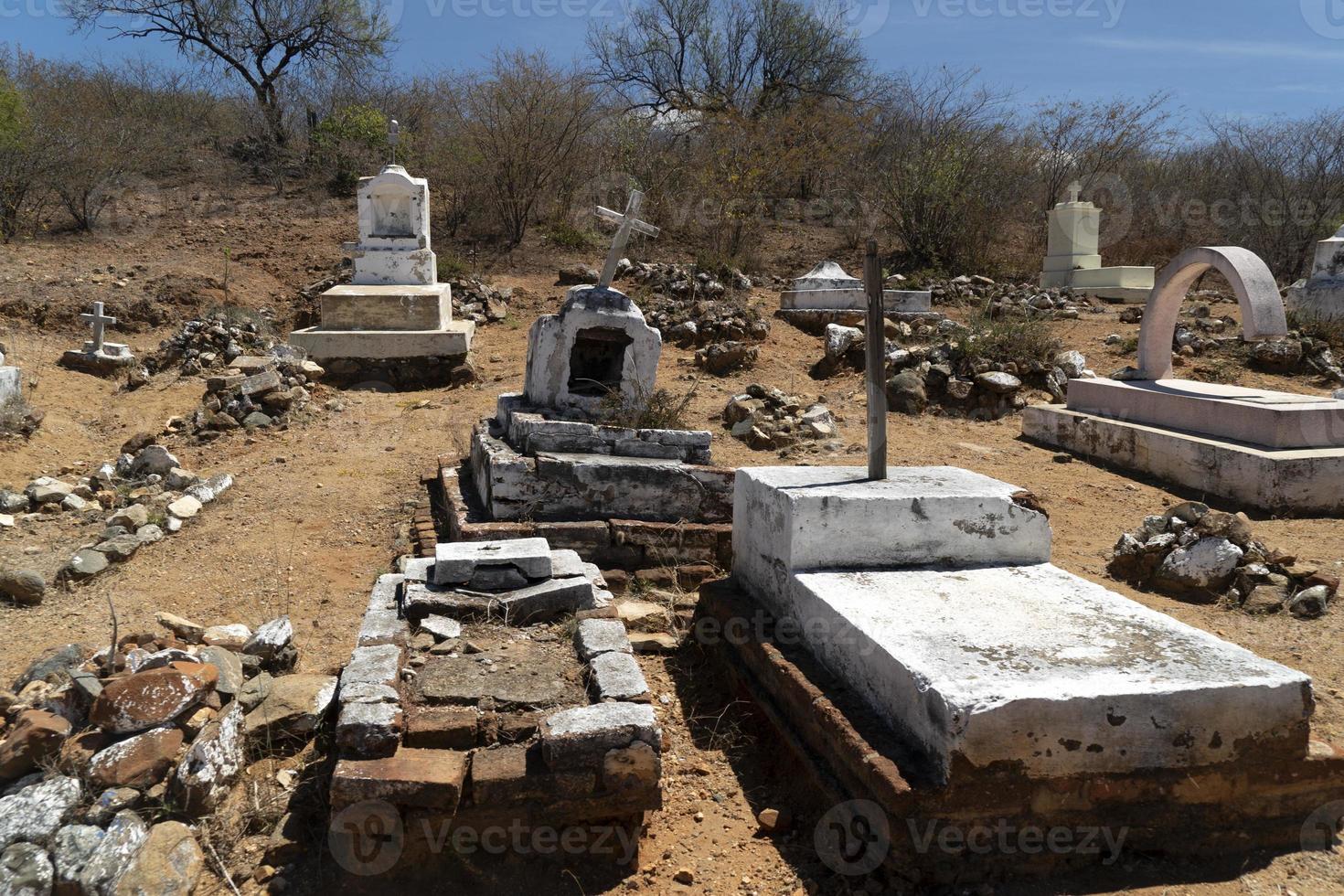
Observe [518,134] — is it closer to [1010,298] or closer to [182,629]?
[1010,298]

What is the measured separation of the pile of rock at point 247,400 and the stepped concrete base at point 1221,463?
6.91 m

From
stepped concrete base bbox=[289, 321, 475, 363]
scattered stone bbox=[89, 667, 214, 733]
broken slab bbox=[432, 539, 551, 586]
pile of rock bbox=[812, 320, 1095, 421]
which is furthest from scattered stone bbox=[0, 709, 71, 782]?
pile of rock bbox=[812, 320, 1095, 421]

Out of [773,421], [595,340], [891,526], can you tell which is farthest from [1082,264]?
[891,526]

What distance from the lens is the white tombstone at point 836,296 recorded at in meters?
12.5

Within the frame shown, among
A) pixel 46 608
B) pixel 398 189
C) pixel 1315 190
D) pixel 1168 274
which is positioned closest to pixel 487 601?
pixel 46 608

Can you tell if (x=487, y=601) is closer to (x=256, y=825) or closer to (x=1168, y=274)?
(x=256, y=825)

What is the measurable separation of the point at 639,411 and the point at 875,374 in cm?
236

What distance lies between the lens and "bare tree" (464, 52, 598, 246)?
1565cm

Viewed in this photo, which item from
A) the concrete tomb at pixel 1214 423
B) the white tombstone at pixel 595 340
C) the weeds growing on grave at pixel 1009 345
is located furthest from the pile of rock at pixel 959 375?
the white tombstone at pixel 595 340

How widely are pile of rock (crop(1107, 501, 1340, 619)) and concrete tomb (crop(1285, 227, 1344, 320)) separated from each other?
8.50 m

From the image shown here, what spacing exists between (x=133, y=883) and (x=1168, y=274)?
8256 millimetres

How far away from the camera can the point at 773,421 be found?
8.16 m

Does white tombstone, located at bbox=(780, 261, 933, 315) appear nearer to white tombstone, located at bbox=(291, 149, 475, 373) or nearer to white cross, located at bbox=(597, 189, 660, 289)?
white tombstone, located at bbox=(291, 149, 475, 373)

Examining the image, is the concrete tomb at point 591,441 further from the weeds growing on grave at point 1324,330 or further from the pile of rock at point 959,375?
the weeds growing on grave at point 1324,330
